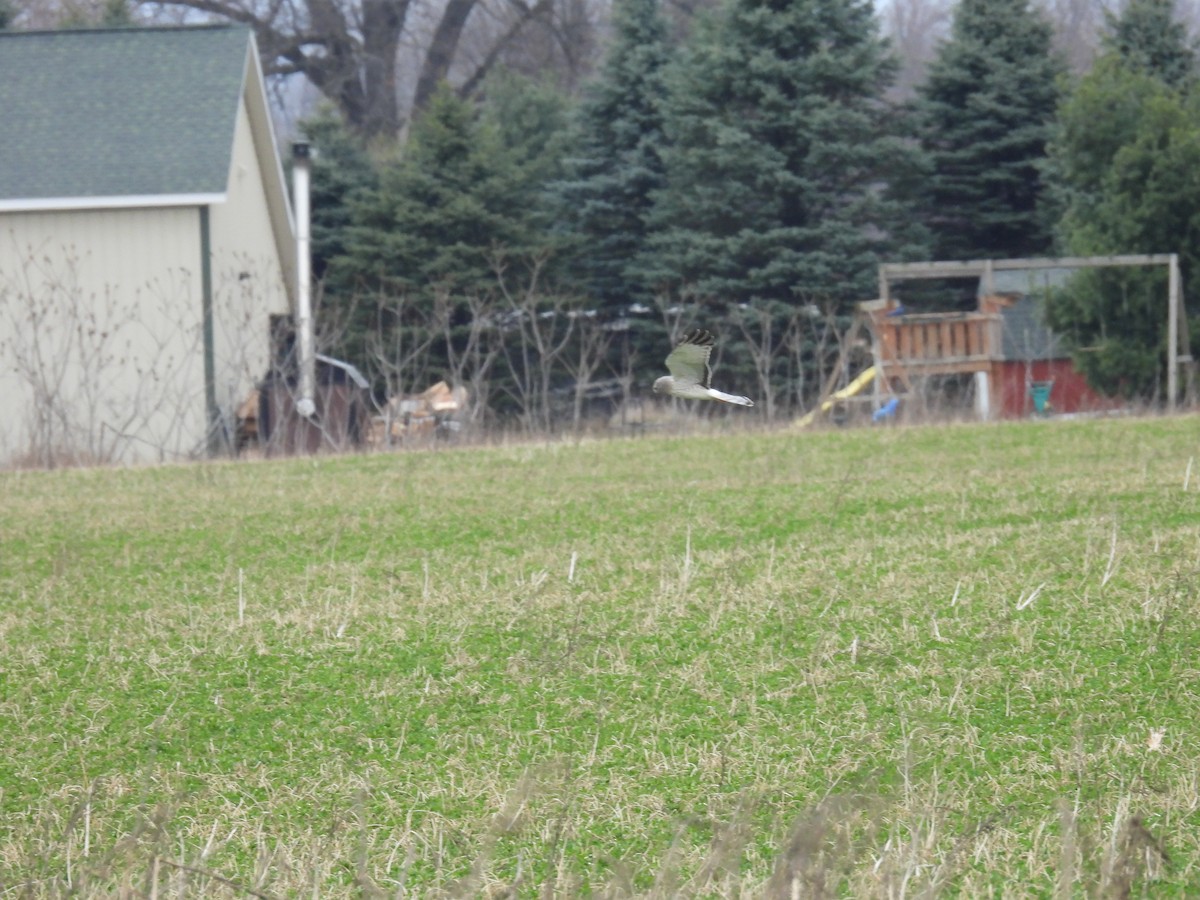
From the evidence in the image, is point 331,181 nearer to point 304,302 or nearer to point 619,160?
point 619,160

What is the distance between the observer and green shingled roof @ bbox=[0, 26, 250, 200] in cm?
1532

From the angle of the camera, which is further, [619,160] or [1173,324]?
[619,160]

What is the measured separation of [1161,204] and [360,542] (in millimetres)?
11092

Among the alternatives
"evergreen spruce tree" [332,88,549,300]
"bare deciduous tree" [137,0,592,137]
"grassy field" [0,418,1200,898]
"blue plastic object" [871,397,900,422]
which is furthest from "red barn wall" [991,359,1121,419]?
"bare deciduous tree" [137,0,592,137]

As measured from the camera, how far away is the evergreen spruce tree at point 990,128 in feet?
70.8

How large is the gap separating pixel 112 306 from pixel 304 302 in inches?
82.0

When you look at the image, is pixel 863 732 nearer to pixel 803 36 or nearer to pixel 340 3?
pixel 803 36

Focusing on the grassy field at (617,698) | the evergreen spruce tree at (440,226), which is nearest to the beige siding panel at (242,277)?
the evergreen spruce tree at (440,226)

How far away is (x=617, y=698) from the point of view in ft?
14.5

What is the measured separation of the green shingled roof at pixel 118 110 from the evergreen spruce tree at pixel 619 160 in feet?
20.2

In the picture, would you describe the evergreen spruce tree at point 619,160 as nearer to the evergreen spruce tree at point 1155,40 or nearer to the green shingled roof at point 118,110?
the evergreen spruce tree at point 1155,40

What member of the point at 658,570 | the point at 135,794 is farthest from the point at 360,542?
the point at 135,794

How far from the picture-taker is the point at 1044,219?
21672 mm

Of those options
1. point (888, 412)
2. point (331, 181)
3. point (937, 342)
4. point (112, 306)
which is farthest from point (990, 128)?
point (112, 306)
